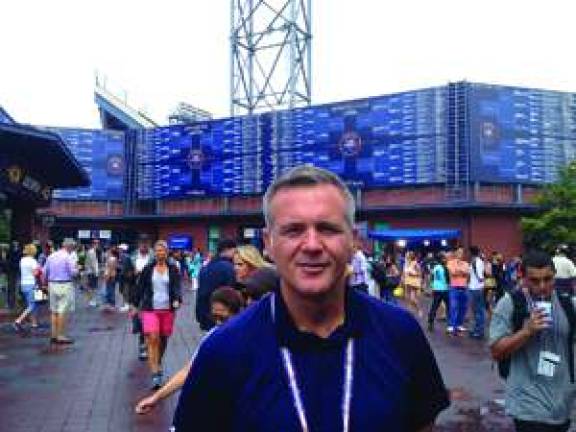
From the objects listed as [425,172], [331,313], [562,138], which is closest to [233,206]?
[425,172]

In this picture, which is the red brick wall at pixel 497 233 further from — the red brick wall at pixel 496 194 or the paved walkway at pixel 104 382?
the paved walkway at pixel 104 382

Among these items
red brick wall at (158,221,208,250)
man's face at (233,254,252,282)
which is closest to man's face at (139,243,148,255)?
man's face at (233,254,252,282)

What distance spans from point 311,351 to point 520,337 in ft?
→ 8.30

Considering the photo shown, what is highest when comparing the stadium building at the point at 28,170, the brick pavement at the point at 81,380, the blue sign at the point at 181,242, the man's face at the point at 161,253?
the stadium building at the point at 28,170

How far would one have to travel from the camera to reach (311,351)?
1986 millimetres

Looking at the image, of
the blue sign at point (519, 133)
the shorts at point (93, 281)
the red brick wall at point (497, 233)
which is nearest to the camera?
the shorts at point (93, 281)

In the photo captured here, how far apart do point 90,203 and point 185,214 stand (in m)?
6.35

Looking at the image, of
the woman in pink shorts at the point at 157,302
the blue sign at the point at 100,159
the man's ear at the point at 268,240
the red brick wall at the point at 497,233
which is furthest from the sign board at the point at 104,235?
the man's ear at the point at 268,240

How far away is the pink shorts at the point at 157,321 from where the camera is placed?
9305mm

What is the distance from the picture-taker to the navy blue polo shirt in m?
1.93

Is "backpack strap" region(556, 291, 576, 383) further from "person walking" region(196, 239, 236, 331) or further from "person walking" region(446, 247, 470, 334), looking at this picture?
"person walking" region(446, 247, 470, 334)

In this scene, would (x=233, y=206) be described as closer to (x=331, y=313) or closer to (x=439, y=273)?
(x=439, y=273)

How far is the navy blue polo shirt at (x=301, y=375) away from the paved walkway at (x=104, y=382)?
560 centimetres

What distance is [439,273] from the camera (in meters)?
15.5
